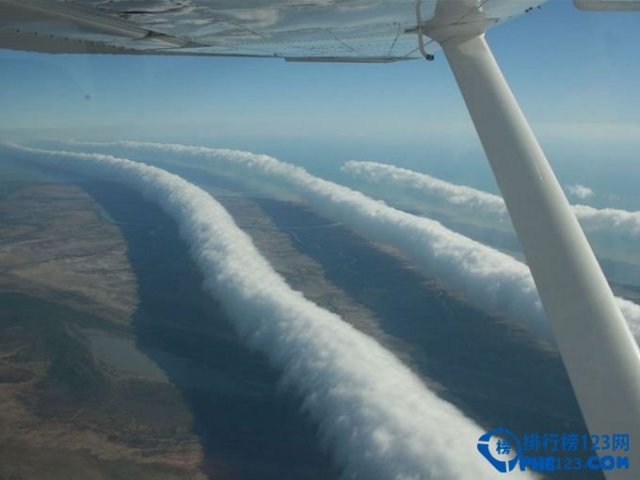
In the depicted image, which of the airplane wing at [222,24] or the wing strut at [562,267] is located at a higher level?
the airplane wing at [222,24]

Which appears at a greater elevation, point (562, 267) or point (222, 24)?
point (222, 24)

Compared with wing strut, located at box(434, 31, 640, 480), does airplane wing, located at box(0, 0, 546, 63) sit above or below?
above

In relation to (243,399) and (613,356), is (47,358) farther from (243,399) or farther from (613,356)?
(613,356)

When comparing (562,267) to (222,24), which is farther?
(222,24)

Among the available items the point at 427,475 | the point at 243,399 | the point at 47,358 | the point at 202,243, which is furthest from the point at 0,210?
the point at 427,475
